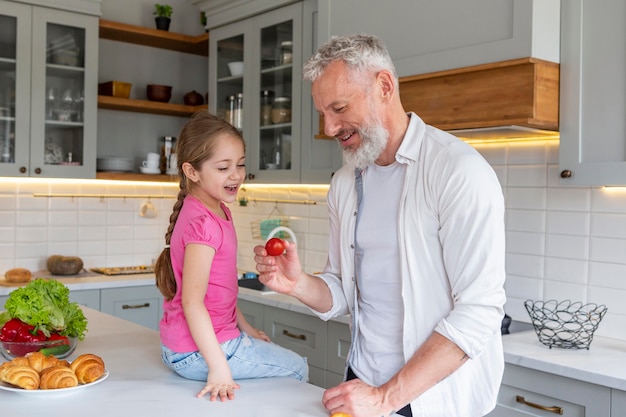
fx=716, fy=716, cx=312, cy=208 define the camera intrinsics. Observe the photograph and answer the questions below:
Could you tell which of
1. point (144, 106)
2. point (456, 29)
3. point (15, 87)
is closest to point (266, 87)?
point (144, 106)

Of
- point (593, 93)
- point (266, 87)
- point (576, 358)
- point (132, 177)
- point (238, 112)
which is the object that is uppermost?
point (266, 87)

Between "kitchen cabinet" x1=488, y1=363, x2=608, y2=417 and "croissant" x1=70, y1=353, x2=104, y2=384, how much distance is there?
1392 mm

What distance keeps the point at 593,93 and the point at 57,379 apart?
200 cm

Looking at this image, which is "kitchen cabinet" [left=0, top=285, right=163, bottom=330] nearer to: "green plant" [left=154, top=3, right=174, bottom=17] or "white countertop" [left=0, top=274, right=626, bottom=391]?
"white countertop" [left=0, top=274, right=626, bottom=391]

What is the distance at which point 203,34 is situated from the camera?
4.89m

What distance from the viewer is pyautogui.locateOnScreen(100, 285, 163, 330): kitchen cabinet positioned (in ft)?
13.6

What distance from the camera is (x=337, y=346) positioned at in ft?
10.5

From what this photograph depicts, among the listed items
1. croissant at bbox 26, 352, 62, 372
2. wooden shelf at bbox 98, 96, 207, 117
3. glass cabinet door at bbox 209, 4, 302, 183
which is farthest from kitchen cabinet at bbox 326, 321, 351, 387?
wooden shelf at bbox 98, 96, 207, 117

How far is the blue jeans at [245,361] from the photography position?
1.81 m

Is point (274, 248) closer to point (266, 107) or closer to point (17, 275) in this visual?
point (266, 107)

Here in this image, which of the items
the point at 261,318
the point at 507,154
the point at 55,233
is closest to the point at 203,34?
the point at 55,233

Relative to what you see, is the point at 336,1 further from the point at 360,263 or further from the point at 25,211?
the point at 25,211

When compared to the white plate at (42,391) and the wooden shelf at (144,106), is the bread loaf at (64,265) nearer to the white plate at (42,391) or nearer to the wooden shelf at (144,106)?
the wooden shelf at (144,106)

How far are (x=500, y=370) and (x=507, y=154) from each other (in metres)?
1.54
